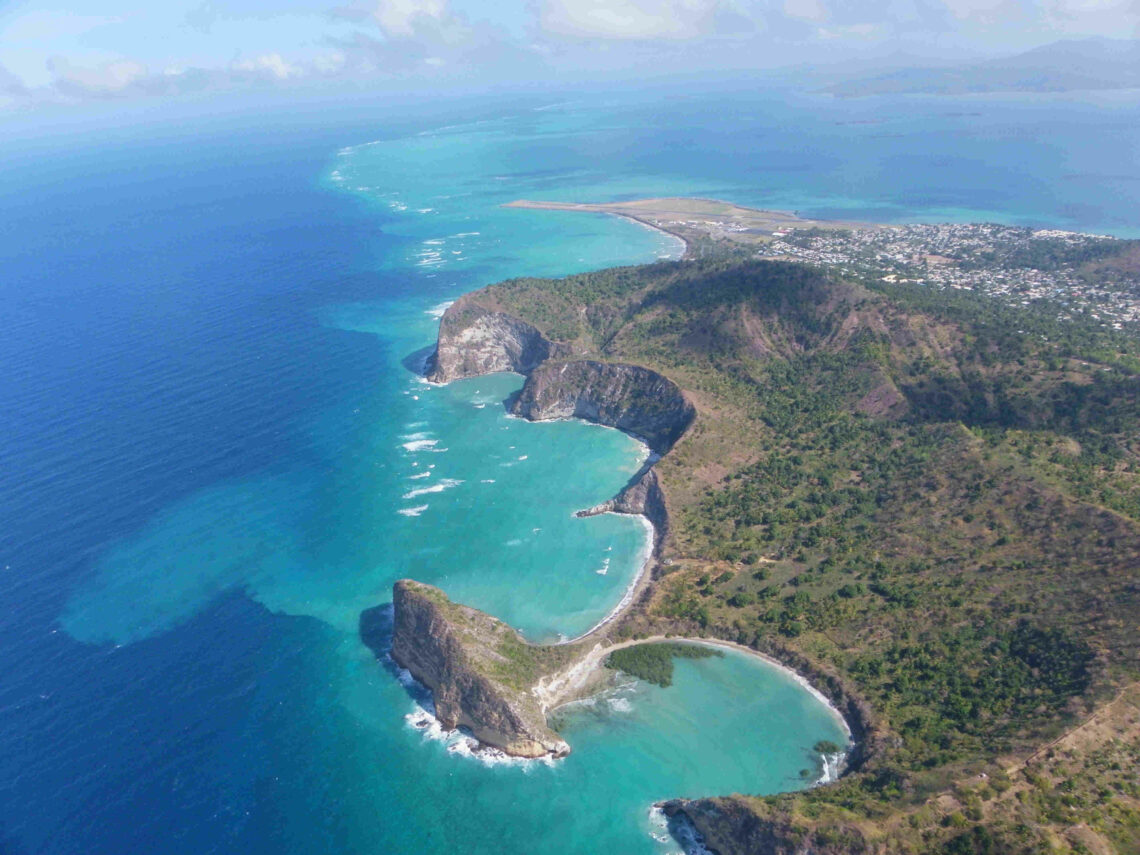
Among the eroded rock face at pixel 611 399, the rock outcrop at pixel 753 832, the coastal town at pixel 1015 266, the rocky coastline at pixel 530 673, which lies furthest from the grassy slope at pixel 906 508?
the coastal town at pixel 1015 266

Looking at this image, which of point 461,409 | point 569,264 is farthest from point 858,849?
point 569,264

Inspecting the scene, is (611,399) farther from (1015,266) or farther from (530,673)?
(1015,266)

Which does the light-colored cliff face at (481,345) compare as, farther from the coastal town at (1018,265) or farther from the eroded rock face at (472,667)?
the coastal town at (1018,265)

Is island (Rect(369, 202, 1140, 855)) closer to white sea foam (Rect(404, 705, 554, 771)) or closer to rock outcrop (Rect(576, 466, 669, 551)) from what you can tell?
rock outcrop (Rect(576, 466, 669, 551))

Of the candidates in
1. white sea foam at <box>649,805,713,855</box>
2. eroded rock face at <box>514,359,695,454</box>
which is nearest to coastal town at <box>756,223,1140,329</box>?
eroded rock face at <box>514,359,695,454</box>

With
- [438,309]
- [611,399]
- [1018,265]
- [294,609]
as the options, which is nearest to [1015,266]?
[1018,265]

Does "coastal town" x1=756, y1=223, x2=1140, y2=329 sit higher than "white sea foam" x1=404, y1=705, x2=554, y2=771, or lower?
higher
